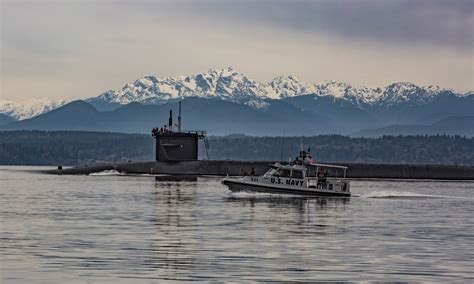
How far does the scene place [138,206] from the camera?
67750 mm

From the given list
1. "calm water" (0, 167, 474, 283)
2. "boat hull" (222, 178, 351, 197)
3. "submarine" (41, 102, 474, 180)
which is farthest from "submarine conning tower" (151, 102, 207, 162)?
"calm water" (0, 167, 474, 283)

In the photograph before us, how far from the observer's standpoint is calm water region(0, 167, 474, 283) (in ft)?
109

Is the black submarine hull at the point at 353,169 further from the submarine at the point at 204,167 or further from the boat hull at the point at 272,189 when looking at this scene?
the boat hull at the point at 272,189

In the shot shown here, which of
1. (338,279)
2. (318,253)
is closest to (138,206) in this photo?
(318,253)

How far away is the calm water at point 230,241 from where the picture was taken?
33188mm

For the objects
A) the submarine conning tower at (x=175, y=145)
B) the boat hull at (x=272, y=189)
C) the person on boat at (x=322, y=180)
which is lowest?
the boat hull at (x=272, y=189)

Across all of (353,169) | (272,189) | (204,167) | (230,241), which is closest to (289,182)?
(272,189)

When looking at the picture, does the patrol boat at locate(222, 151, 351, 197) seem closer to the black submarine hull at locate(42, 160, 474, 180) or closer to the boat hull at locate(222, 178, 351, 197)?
the boat hull at locate(222, 178, 351, 197)

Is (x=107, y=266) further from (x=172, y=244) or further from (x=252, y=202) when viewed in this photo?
(x=252, y=202)

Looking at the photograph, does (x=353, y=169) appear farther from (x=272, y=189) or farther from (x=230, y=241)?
(x=230, y=241)

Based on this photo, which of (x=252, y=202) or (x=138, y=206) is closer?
(x=138, y=206)

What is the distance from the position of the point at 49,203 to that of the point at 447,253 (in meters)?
38.5

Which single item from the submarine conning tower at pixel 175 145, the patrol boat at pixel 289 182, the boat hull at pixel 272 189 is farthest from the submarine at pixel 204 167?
the patrol boat at pixel 289 182

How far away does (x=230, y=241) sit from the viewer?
4294 cm
